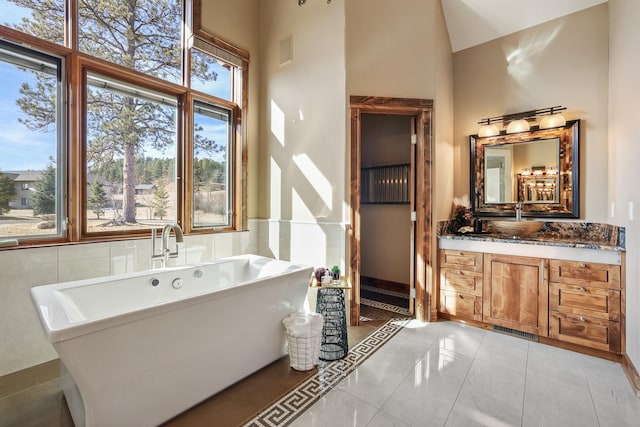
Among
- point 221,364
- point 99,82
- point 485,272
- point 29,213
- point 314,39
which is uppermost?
point 314,39

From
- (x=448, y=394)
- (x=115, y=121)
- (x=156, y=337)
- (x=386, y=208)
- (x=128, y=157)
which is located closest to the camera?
(x=156, y=337)

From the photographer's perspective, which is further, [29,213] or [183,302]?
[29,213]

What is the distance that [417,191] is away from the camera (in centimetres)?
327

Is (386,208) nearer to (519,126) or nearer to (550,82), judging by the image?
(519,126)

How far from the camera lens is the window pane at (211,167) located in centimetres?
329

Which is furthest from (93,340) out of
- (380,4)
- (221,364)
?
(380,4)

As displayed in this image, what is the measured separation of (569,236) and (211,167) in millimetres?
3833

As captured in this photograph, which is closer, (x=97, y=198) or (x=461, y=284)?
(x=97, y=198)

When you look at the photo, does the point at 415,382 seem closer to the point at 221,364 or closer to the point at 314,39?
the point at 221,364

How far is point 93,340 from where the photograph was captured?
4.65 feet

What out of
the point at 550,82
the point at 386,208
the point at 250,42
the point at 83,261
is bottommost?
the point at 83,261

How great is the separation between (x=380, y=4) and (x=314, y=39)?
2.49ft

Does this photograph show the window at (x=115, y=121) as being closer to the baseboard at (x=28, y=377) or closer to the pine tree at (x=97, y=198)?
the pine tree at (x=97, y=198)

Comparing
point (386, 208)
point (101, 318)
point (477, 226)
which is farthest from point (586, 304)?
point (101, 318)
